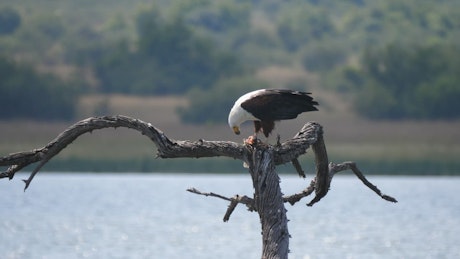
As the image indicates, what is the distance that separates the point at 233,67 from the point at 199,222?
53.4 meters

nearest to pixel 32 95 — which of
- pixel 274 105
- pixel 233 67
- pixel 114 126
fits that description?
pixel 233 67

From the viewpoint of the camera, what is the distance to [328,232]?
88.9 ft

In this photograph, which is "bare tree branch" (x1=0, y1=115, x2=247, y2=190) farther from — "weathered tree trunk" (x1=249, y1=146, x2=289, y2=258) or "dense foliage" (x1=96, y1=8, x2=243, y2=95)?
"dense foliage" (x1=96, y1=8, x2=243, y2=95)

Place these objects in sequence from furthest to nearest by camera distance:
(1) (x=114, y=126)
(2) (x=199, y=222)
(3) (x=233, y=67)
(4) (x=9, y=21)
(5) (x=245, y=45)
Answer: (4) (x=9, y=21) → (5) (x=245, y=45) → (3) (x=233, y=67) → (2) (x=199, y=222) → (1) (x=114, y=126)

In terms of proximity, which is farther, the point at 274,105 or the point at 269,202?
the point at 274,105

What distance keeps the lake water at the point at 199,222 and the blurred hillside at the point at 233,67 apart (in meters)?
16.5

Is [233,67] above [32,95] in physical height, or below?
above

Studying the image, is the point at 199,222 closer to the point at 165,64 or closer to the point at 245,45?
the point at 165,64

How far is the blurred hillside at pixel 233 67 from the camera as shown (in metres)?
70.5

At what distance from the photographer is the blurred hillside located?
70500 millimetres

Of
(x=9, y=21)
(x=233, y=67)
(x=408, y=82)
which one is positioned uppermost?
(x=9, y=21)

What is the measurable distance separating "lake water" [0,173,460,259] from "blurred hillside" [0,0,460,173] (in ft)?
54.2

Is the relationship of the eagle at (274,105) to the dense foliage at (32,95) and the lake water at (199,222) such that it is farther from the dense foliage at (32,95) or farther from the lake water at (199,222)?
the dense foliage at (32,95)

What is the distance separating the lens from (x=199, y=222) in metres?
30.0
